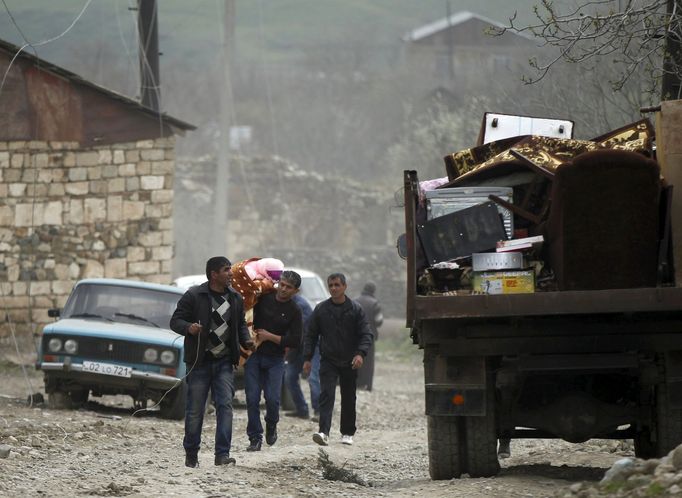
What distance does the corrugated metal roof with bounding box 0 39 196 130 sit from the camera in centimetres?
2121

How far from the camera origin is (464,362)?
8.95 m

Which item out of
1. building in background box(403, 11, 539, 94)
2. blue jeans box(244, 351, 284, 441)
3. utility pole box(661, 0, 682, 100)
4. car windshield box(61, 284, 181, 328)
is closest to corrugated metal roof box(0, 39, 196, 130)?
car windshield box(61, 284, 181, 328)

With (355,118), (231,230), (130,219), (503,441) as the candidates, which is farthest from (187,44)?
(503,441)

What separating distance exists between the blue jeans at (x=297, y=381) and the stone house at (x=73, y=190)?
28.0 ft

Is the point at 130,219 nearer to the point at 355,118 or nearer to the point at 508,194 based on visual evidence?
the point at 508,194

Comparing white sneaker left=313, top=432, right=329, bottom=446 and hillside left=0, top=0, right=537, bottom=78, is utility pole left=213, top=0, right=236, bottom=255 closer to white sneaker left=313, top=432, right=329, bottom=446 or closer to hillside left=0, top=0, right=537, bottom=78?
white sneaker left=313, top=432, right=329, bottom=446

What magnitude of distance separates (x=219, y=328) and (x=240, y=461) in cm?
143

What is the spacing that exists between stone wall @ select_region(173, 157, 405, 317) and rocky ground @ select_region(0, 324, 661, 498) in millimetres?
29686

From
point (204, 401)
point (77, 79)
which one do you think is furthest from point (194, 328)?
point (77, 79)

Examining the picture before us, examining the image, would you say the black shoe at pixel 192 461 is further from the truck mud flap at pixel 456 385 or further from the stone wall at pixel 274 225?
the stone wall at pixel 274 225

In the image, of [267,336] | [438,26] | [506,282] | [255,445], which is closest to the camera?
[506,282]

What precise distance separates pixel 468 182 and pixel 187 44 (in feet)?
270

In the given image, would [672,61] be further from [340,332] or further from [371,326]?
[371,326]

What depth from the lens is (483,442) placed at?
9.18m
